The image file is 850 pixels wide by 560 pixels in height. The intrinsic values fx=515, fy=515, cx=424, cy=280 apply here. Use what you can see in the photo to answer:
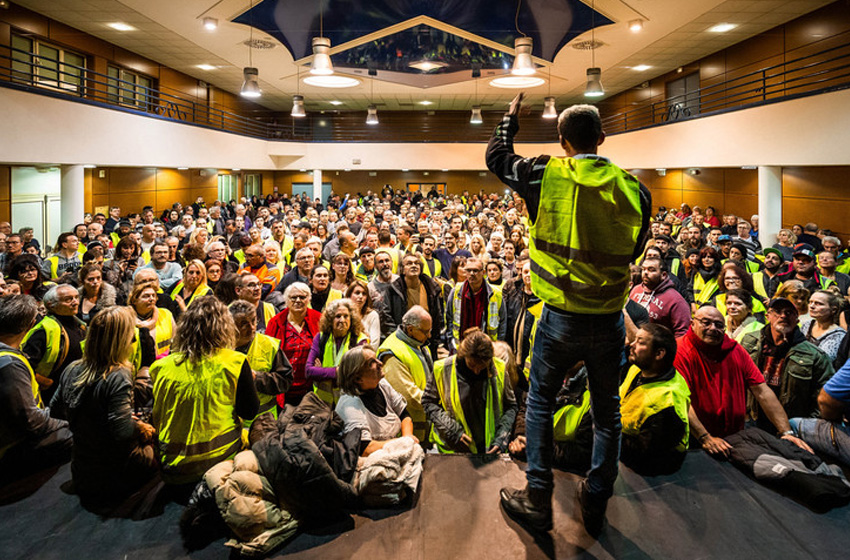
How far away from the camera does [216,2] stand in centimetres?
1009

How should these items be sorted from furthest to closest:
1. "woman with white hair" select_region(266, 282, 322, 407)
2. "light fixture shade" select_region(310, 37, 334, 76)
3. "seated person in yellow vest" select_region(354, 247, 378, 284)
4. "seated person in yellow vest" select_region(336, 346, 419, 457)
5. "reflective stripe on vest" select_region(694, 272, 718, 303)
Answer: "light fixture shade" select_region(310, 37, 334, 76)
"seated person in yellow vest" select_region(354, 247, 378, 284)
"reflective stripe on vest" select_region(694, 272, 718, 303)
"woman with white hair" select_region(266, 282, 322, 407)
"seated person in yellow vest" select_region(336, 346, 419, 457)

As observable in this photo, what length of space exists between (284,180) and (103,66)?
12211 mm

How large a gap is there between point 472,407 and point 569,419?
1.86 ft

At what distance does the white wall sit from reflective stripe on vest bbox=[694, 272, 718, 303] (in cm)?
435

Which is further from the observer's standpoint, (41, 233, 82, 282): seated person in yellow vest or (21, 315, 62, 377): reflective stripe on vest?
(41, 233, 82, 282): seated person in yellow vest

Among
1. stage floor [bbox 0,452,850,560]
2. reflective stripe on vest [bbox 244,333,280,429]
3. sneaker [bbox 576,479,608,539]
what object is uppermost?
reflective stripe on vest [bbox 244,333,280,429]

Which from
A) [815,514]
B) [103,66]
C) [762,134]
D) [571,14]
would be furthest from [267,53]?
[815,514]

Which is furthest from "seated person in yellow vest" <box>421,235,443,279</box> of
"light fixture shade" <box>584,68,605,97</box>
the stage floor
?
"light fixture shade" <box>584,68,605,97</box>

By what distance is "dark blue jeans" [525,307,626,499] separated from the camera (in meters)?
2.05

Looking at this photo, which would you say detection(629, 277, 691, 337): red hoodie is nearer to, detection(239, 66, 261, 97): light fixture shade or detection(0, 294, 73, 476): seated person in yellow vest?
detection(0, 294, 73, 476): seated person in yellow vest

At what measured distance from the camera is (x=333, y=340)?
3.74m

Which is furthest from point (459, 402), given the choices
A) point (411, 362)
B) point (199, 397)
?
point (199, 397)

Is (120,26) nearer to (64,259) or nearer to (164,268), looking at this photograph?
(64,259)

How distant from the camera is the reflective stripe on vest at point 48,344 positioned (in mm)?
3561
